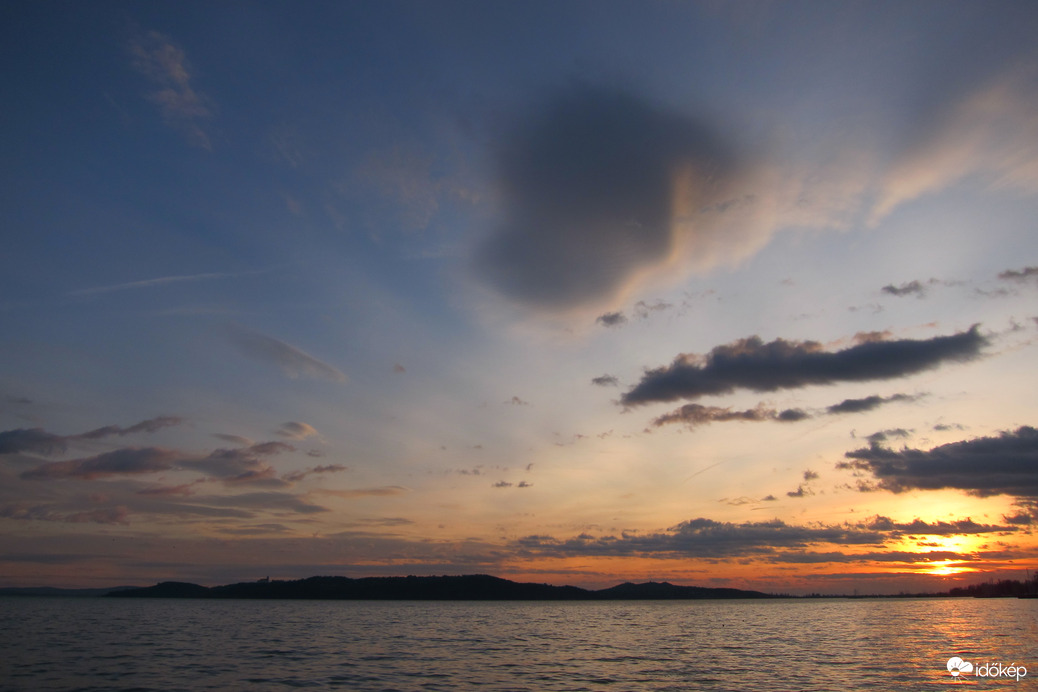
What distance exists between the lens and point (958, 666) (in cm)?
6900

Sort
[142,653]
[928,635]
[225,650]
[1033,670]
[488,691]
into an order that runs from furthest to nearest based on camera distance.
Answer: [928,635] → [225,650] → [142,653] → [1033,670] → [488,691]

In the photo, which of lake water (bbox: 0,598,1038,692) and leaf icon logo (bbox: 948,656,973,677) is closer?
lake water (bbox: 0,598,1038,692)

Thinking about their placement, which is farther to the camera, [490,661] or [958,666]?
[490,661]

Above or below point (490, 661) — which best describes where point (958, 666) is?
below

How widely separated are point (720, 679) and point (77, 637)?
3984 inches

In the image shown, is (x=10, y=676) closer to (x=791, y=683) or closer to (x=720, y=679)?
(x=720, y=679)

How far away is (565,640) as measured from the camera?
105438 millimetres

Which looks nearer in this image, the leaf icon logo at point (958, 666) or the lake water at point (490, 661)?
the lake water at point (490, 661)

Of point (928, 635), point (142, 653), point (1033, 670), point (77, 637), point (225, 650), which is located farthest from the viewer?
point (928, 635)

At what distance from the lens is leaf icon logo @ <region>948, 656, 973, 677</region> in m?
65.2

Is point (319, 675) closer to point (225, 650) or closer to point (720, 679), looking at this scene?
point (225, 650)

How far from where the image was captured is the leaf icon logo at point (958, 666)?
65.2 meters

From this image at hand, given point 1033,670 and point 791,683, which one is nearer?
point 791,683

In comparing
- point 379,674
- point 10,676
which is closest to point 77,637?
point 10,676
